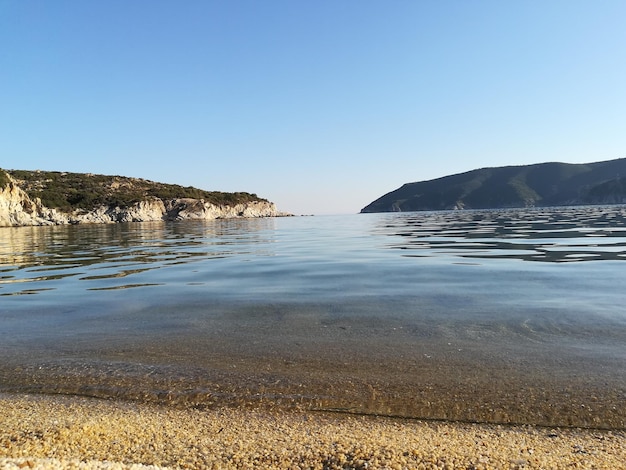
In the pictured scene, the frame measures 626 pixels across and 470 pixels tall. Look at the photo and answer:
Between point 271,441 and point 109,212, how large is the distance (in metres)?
134

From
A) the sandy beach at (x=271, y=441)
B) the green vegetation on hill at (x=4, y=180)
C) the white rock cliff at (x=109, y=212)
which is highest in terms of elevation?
the green vegetation on hill at (x=4, y=180)

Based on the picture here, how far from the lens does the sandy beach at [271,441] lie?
3.28m

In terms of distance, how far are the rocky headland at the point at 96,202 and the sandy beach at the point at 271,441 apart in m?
104

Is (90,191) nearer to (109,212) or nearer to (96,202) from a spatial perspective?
(96,202)

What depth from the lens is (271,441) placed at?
12.2 ft

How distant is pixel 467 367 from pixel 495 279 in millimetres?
7256

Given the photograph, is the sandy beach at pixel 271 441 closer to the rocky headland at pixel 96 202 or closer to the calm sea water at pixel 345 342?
the calm sea water at pixel 345 342

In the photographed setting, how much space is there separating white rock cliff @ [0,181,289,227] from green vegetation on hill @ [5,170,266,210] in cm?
262

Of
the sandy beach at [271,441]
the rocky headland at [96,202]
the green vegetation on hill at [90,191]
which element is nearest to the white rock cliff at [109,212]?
the rocky headland at [96,202]

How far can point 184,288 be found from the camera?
12055mm

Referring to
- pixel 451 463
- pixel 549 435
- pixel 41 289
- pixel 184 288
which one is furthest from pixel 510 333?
pixel 41 289

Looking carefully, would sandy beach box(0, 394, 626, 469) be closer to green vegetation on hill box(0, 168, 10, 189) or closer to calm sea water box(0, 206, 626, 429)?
calm sea water box(0, 206, 626, 429)

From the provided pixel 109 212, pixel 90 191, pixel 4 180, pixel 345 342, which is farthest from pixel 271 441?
pixel 90 191

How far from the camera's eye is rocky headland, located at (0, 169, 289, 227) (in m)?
95.7
